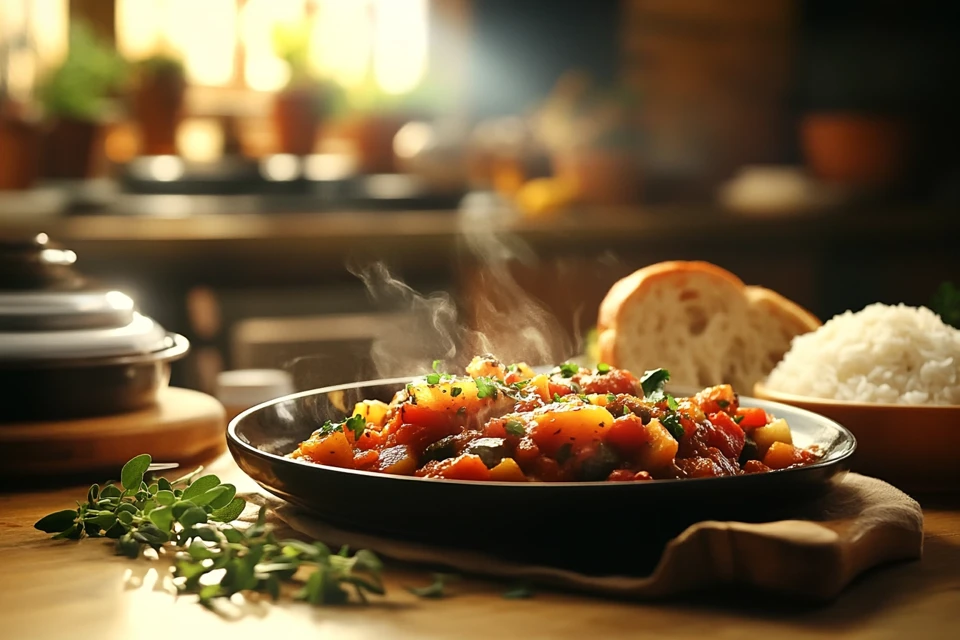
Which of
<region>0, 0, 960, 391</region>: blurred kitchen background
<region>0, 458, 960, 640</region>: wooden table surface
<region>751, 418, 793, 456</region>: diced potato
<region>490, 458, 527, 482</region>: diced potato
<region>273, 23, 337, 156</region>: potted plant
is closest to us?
<region>0, 458, 960, 640</region>: wooden table surface

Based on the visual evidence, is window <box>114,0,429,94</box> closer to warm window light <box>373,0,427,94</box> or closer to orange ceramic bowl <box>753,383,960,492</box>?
warm window light <box>373,0,427,94</box>

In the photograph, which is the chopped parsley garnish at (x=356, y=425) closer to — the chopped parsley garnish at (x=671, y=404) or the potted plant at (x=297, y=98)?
the chopped parsley garnish at (x=671, y=404)

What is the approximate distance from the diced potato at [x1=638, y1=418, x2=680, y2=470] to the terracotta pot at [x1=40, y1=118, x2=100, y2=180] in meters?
4.73

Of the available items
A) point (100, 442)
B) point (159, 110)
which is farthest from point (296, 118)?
point (100, 442)

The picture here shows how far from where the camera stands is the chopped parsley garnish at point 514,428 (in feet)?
4.77

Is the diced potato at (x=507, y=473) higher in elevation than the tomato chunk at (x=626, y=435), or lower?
lower

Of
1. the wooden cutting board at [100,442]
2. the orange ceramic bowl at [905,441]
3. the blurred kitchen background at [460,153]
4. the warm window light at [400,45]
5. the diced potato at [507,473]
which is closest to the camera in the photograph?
the diced potato at [507,473]

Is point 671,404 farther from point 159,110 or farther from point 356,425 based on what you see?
point 159,110

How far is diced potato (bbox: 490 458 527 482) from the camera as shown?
139 cm

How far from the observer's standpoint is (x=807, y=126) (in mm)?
6629

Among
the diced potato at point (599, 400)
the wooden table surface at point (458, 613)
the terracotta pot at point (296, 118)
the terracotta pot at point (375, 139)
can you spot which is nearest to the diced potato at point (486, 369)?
the diced potato at point (599, 400)

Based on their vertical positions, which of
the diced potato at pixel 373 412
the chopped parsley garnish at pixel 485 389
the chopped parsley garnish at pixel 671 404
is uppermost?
the chopped parsley garnish at pixel 485 389

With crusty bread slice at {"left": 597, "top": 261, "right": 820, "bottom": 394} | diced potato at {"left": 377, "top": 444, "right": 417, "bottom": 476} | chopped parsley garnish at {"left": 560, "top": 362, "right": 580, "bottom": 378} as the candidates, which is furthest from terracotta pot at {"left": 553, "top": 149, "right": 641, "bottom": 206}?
diced potato at {"left": 377, "top": 444, "right": 417, "bottom": 476}

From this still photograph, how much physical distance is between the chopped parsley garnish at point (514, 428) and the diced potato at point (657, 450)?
5.6 inches
